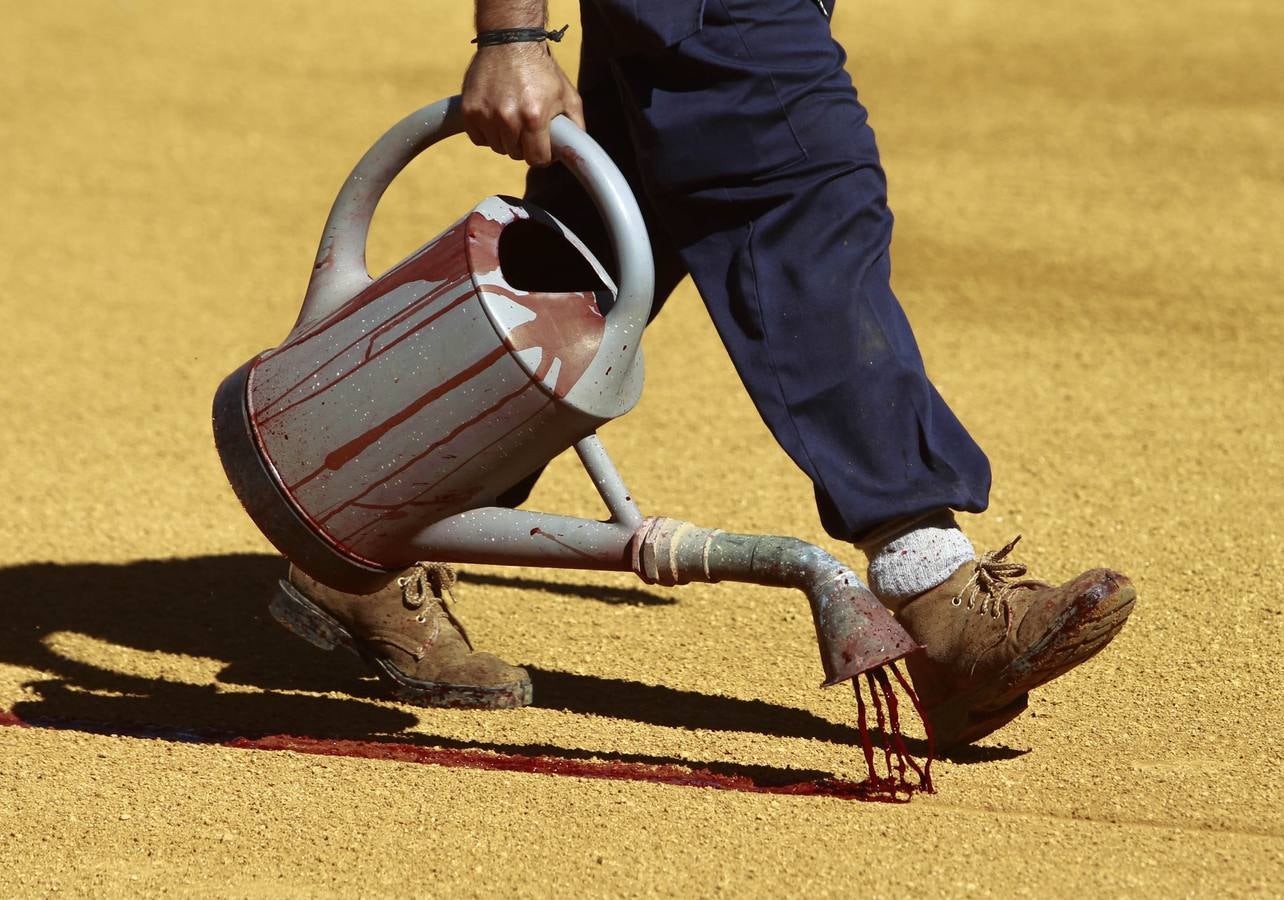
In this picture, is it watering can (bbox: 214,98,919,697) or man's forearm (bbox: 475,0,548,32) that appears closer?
watering can (bbox: 214,98,919,697)

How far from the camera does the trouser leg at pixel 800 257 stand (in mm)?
2471

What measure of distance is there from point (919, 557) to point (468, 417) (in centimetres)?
65

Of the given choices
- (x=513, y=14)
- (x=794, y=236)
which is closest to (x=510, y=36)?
(x=513, y=14)

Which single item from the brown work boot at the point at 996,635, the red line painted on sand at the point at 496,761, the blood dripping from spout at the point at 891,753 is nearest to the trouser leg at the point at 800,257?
the brown work boot at the point at 996,635

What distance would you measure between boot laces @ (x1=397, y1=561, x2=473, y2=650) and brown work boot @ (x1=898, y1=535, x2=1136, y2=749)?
818 millimetres

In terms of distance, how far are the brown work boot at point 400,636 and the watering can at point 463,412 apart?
15.6 inches

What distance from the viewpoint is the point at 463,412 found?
235 cm

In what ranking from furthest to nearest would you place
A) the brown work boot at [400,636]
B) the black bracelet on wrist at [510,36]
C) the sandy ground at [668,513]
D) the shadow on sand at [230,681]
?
the brown work boot at [400,636] < the shadow on sand at [230,681] < the black bracelet on wrist at [510,36] < the sandy ground at [668,513]

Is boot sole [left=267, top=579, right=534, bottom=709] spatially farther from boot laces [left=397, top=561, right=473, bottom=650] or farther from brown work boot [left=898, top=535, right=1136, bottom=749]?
brown work boot [left=898, top=535, right=1136, bottom=749]

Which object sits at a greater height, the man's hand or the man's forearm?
the man's forearm

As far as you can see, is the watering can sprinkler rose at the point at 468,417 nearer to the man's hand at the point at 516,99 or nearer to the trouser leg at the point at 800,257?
the man's hand at the point at 516,99

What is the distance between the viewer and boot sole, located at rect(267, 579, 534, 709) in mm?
2885

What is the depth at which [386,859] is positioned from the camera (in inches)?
88.5

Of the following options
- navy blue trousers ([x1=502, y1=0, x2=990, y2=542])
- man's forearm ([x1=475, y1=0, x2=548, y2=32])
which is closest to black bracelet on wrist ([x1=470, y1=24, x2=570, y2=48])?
man's forearm ([x1=475, y1=0, x2=548, y2=32])
